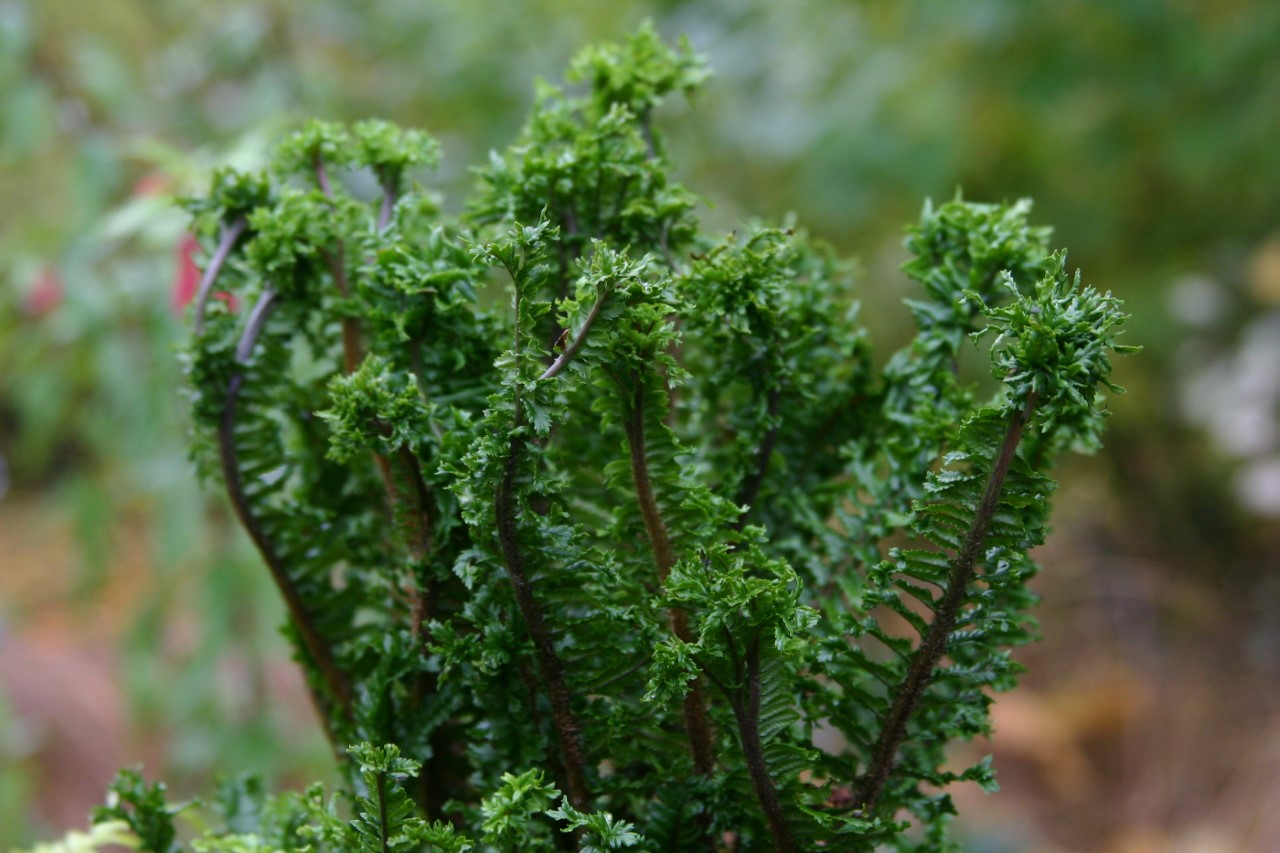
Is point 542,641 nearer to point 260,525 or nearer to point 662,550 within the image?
point 662,550

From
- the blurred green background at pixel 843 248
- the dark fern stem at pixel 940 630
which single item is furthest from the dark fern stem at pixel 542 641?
the blurred green background at pixel 843 248

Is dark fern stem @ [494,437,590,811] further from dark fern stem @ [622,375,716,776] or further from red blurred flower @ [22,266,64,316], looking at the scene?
red blurred flower @ [22,266,64,316]

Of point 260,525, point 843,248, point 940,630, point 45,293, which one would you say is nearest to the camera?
point 940,630

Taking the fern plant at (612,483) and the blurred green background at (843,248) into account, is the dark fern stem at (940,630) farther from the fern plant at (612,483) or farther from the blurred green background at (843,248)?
the blurred green background at (843,248)

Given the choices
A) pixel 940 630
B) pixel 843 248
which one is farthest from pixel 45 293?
pixel 843 248

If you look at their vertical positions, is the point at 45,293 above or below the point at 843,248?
below
